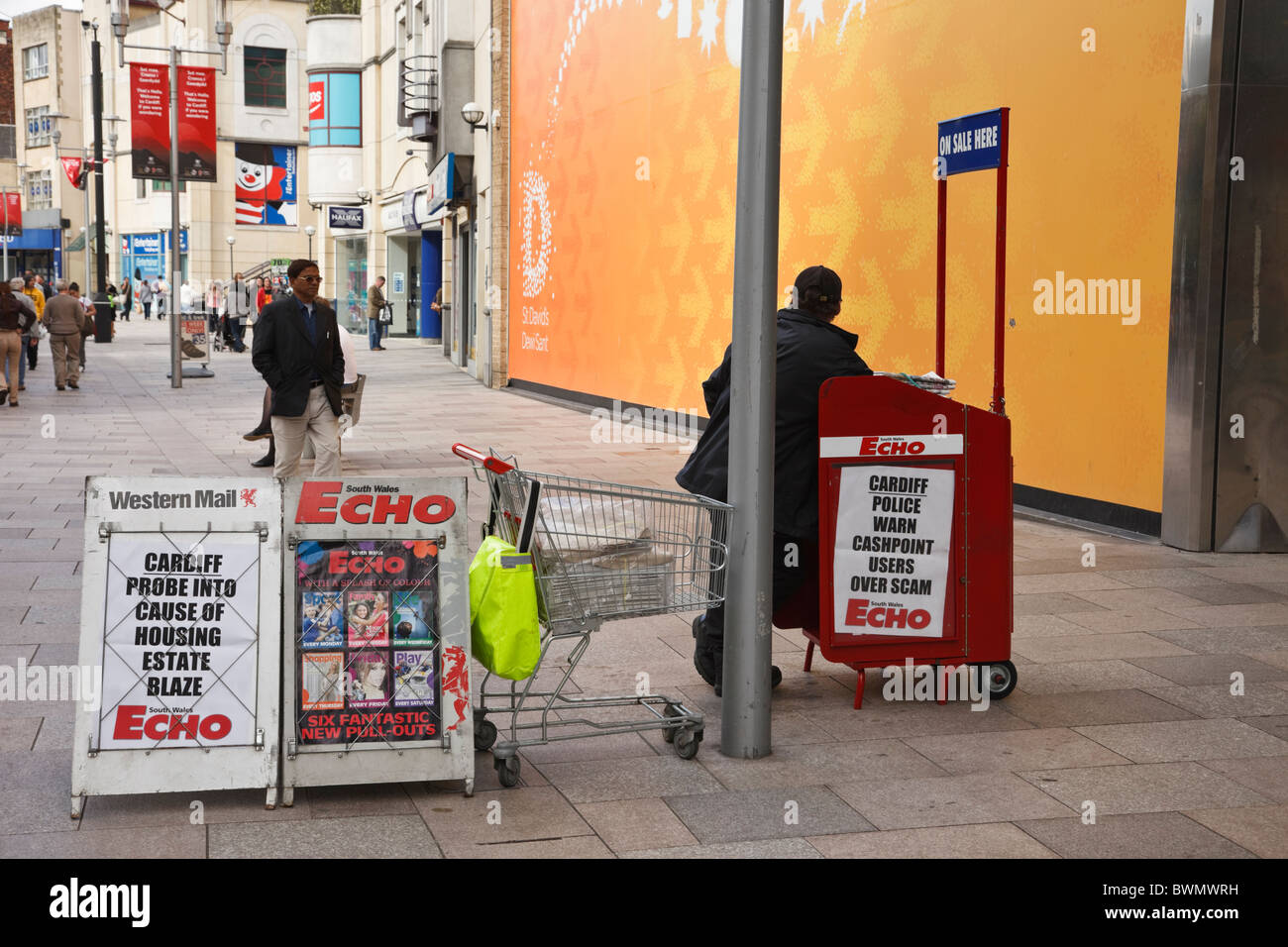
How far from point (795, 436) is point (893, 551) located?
0.64m

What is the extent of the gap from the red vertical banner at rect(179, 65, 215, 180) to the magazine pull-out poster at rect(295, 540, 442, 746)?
68.8 ft

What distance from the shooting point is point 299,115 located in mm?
55375

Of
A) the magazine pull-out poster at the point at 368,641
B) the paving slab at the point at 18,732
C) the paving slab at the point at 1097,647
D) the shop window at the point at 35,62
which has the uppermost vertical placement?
the shop window at the point at 35,62

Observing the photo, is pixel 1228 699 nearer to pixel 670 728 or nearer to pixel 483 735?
pixel 670 728

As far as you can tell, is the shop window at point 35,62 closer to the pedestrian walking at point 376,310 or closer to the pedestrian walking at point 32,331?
the pedestrian walking at point 376,310

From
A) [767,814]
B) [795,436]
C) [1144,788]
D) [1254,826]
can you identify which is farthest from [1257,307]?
[767,814]

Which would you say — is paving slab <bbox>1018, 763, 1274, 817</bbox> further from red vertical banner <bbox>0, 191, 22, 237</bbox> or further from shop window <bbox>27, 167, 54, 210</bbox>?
shop window <bbox>27, 167, 54, 210</bbox>

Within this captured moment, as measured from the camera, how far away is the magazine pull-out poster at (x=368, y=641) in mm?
4508

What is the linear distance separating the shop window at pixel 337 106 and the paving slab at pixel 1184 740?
39.3m

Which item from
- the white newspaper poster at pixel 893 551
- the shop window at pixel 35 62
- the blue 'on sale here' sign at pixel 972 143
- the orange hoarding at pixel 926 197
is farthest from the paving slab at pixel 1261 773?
the shop window at pixel 35 62

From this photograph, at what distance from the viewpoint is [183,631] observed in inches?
175

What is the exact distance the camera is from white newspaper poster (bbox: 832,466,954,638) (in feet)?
18.7
